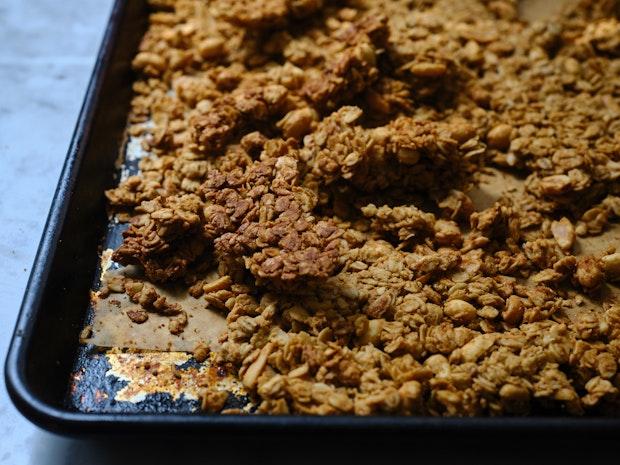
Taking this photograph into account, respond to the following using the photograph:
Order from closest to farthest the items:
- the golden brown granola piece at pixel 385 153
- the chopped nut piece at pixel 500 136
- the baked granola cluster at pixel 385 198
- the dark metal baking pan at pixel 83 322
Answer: the dark metal baking pan at pixel 83 322 → the baked granola cluster at pixel 385 198 → the golden brown granola piece at pixel 385 153 → the chopped nut piece at pixel 500 136

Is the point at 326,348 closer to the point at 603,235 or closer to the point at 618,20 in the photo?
the point at 603,235

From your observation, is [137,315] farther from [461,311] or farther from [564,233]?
[564,233]

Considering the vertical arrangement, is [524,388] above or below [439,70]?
below

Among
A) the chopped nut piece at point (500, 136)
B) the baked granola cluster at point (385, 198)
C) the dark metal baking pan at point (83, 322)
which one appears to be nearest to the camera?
the dark metal baking pan at point (83, 322)

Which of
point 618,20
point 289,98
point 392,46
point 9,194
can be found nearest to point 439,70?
point 392,46

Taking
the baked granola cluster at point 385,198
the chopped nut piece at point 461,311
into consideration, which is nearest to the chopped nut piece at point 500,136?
the baked granola cluster at point 385,198

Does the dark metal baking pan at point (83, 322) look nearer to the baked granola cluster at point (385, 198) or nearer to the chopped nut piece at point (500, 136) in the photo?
the baked granola cluster at point (385, 198)

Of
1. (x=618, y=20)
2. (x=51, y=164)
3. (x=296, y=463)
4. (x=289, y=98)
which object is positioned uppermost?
(x=618, y=20)

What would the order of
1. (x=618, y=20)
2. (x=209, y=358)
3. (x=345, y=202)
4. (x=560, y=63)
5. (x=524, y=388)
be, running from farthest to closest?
(x=618, y=20) < (x=560, y=63) < (x=345, y=202) < (x=209, y=358) < (x=524, y=388)
